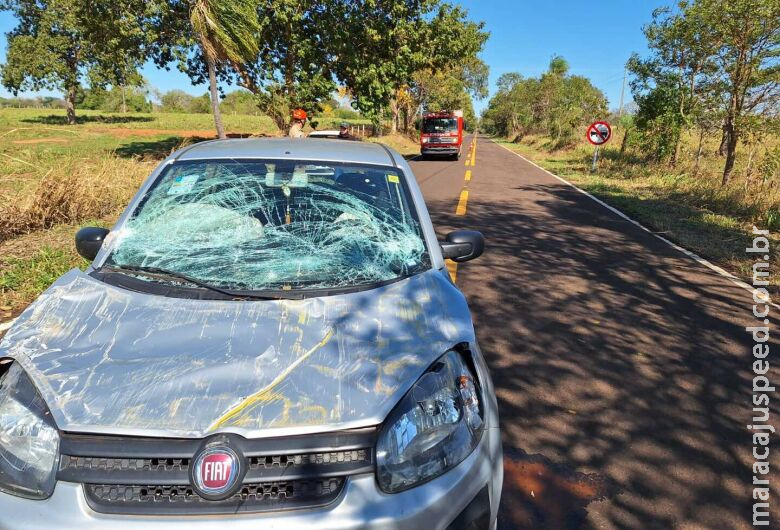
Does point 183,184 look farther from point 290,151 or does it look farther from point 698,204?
point 698,204

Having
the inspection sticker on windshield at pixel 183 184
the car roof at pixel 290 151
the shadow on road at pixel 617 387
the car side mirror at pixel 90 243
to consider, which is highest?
the car roof at pixel 290 151

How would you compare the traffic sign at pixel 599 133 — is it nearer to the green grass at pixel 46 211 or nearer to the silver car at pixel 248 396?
the green grass at pixel 46 211

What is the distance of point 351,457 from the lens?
1447 millimetres

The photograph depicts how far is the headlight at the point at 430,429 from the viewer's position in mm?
1469

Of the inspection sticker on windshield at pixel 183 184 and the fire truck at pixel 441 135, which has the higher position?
the fire truck at pixel 441 135

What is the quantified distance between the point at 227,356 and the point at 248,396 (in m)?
0.21

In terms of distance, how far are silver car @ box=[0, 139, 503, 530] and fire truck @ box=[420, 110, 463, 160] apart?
22.7m

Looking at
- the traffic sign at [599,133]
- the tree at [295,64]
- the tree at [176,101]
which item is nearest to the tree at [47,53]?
the tree at [295,64]

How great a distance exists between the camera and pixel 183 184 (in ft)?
9.00

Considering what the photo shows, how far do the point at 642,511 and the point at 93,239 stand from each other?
9.76 feet

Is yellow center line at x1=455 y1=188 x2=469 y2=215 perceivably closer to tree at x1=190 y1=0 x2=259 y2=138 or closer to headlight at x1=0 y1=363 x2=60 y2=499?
tree at x1=190 y1=0 x2=259 y2=138

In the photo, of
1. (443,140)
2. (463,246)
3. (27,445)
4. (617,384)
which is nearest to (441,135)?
(443,140)

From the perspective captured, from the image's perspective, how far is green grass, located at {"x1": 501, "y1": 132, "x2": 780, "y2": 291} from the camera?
7.31 metres

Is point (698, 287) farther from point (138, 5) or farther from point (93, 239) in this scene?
point (138, 5)
